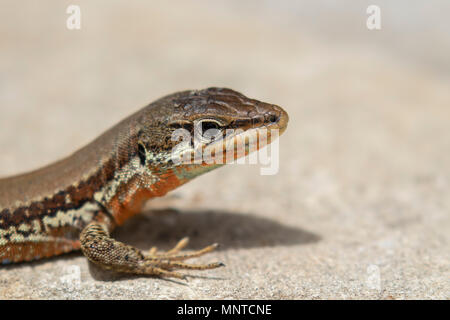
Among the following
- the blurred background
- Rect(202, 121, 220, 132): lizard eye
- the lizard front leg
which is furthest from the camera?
the blurred background

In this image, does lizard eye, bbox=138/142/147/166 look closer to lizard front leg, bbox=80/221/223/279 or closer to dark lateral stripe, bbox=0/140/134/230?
dark lateral stripe, bbox=0/140/134/230

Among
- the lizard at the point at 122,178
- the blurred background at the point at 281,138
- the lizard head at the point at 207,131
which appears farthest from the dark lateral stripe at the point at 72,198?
the blurred background at the point at 281,138

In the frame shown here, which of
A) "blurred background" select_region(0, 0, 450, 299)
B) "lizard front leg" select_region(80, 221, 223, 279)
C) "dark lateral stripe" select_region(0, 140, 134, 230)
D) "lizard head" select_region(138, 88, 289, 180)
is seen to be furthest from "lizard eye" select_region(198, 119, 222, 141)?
"blurred background" select_region(0, 0, 450, 299)

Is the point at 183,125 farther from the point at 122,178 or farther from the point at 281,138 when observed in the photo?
the point at 281,138

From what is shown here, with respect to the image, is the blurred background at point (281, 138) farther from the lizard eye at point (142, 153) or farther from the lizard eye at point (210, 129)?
the lizard eye at point (210, 129)

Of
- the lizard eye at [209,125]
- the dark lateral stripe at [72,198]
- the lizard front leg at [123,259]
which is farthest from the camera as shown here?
the dark lateral stripe at [72,198]

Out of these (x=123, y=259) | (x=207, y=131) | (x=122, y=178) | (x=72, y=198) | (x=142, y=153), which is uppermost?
(x=207, y=131)

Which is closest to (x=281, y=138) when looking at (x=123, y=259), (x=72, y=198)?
(x=72, y=198)
